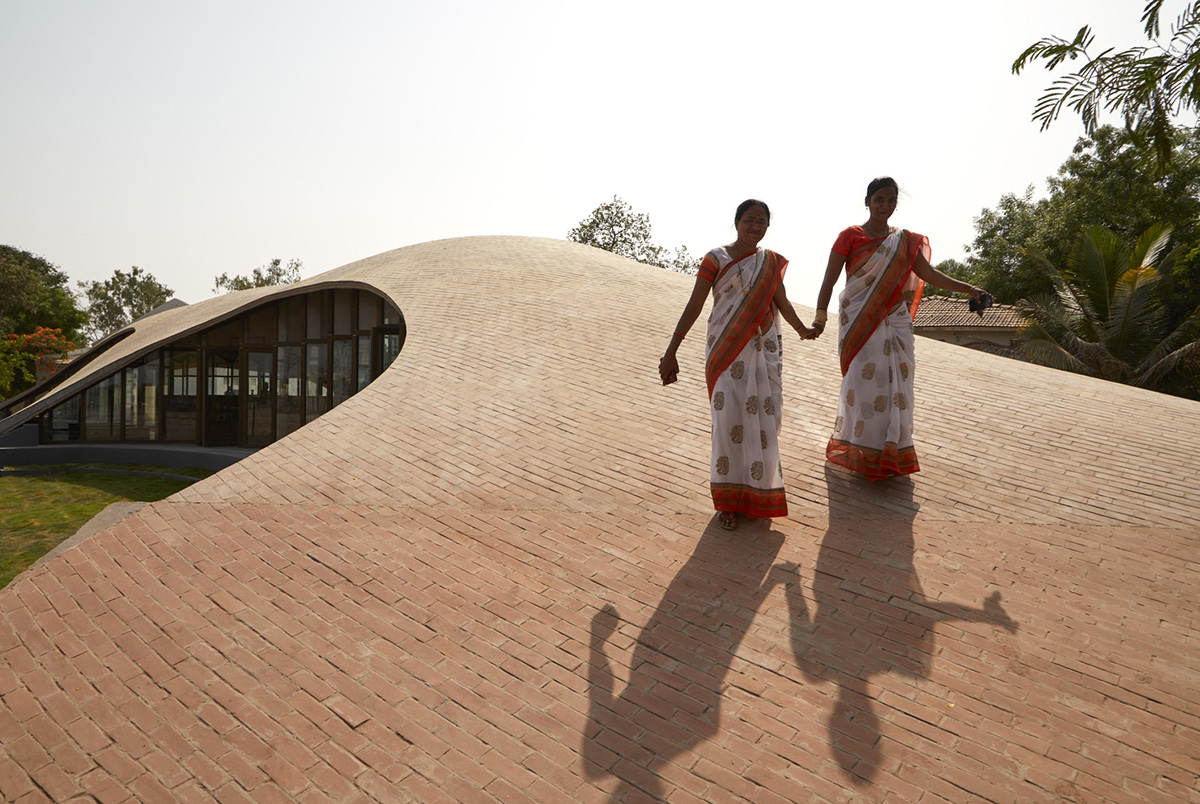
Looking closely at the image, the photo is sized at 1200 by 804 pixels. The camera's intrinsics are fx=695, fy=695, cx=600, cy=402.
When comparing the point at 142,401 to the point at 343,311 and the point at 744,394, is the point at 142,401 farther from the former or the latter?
the point at 744,394

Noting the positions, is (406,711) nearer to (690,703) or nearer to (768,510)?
(690,703)

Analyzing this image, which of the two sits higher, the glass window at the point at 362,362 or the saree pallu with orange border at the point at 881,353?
the saree pallu with orange border at the point at 881,353

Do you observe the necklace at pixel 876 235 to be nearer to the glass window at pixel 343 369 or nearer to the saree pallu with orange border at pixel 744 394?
the saree pallu with orange border at pixel 744 394

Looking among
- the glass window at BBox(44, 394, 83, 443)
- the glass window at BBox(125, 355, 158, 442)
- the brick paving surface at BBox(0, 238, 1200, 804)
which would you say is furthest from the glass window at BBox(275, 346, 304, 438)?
the brick paving surface at BBox(0, 238, 1200, 804)

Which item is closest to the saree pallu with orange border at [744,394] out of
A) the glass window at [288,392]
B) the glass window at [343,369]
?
the glass window at [343,369]

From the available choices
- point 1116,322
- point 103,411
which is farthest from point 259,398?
point 1116,322

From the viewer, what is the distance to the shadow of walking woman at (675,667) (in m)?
2.63

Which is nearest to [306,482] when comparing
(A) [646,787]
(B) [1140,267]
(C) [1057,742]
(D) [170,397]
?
(A) [646,787]

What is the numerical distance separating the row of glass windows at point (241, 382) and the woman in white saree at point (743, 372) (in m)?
10.7

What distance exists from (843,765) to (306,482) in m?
4.28

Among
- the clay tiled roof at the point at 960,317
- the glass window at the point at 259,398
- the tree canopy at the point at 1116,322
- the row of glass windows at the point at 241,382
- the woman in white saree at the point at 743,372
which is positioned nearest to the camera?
the woman in white saree at the point at 743,372

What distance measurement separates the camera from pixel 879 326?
4.81m

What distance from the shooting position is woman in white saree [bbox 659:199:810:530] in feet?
14.1

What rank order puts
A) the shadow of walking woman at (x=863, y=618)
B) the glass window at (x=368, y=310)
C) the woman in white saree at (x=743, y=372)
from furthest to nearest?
the glass window at (x=368, y=310), the woman in white saree at (x=743, y=372), the shadow of walking woman at (x=863, y=618)
